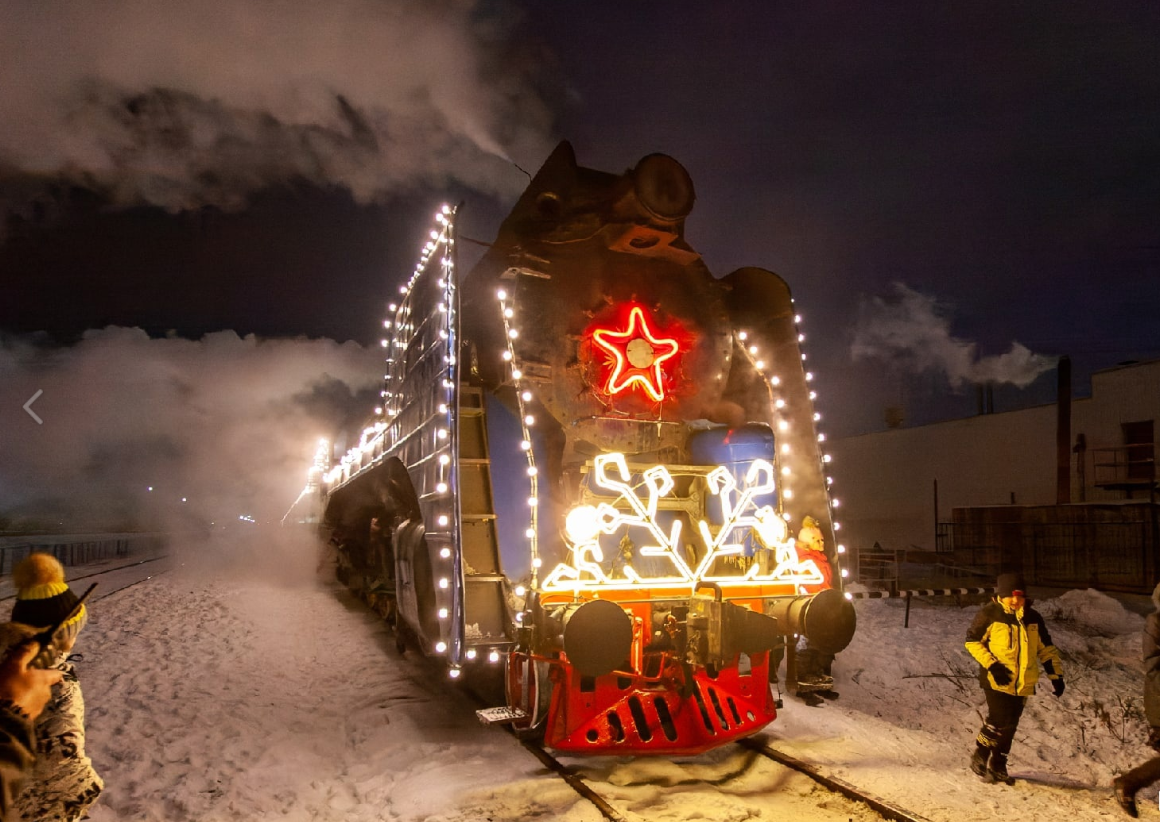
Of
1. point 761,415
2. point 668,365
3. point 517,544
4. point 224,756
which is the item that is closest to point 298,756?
point 224,756

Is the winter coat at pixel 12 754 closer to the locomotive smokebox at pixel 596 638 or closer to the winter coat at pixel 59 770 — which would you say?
the winter coat at pixel 59 770

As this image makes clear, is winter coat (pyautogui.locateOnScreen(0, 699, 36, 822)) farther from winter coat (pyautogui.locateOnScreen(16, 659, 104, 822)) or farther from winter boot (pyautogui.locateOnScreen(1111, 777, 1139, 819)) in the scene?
winter boot (pyautogui.locateOnScreen(1111, 777, 1139, 819))

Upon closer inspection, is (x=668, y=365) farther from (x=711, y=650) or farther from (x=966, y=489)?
(x=966, y=489)

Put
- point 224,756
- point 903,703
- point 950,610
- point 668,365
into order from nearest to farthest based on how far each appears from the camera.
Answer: point 224,756, point 668,365, point 903,703, point 950,610

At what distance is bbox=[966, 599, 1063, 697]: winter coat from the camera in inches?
205

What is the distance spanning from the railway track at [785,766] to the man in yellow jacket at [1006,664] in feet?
3.78

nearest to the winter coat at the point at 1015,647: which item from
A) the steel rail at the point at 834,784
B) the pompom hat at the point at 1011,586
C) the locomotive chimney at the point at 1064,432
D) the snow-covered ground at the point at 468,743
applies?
the pompom hat at the point at 1011,586

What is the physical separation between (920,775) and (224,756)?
16.1 ft

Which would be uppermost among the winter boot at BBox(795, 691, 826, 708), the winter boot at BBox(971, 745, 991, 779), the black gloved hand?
the black gloved hand

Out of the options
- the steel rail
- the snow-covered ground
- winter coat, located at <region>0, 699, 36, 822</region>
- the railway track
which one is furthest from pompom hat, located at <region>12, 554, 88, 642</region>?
the steel rail

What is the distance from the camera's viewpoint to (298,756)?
5516 mm

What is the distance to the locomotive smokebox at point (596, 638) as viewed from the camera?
15.2 feet

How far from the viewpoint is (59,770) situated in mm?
2389

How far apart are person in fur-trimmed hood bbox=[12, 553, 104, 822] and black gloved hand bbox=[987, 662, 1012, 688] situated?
5.27m
